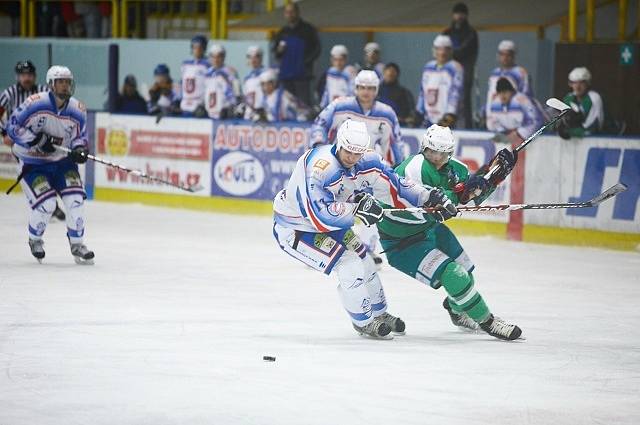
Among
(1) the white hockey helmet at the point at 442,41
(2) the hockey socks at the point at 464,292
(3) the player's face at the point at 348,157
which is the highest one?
(1) the white hockey helmet at the point at 442,41

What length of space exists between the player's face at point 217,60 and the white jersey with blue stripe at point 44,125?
492 centimetres

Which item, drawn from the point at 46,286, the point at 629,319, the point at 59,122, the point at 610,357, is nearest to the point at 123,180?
the point at 59,122

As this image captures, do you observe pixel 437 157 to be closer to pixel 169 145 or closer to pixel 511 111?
pixel 511 111

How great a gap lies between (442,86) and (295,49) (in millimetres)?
2324

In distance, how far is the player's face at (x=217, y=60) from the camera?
1666 cm

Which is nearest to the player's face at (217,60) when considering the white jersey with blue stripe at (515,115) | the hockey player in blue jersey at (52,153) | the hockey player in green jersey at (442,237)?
the white jersey with blue stripe at (515,115)

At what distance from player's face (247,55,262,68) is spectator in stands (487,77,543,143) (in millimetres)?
3342

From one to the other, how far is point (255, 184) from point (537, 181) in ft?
11.9

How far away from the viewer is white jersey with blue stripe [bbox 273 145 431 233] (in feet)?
27.0

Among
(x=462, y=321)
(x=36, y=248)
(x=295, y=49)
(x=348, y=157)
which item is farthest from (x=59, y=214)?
(x=348, y=157)

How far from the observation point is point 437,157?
28.2 feet

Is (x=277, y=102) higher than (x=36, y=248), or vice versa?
(x=277, y=102)

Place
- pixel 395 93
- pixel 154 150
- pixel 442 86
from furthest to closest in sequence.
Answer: pixel 154 150 < pixel 395 93 < pixel 442 86

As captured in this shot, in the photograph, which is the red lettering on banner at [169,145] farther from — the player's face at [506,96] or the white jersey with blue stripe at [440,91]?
the player's face at [506,96]
